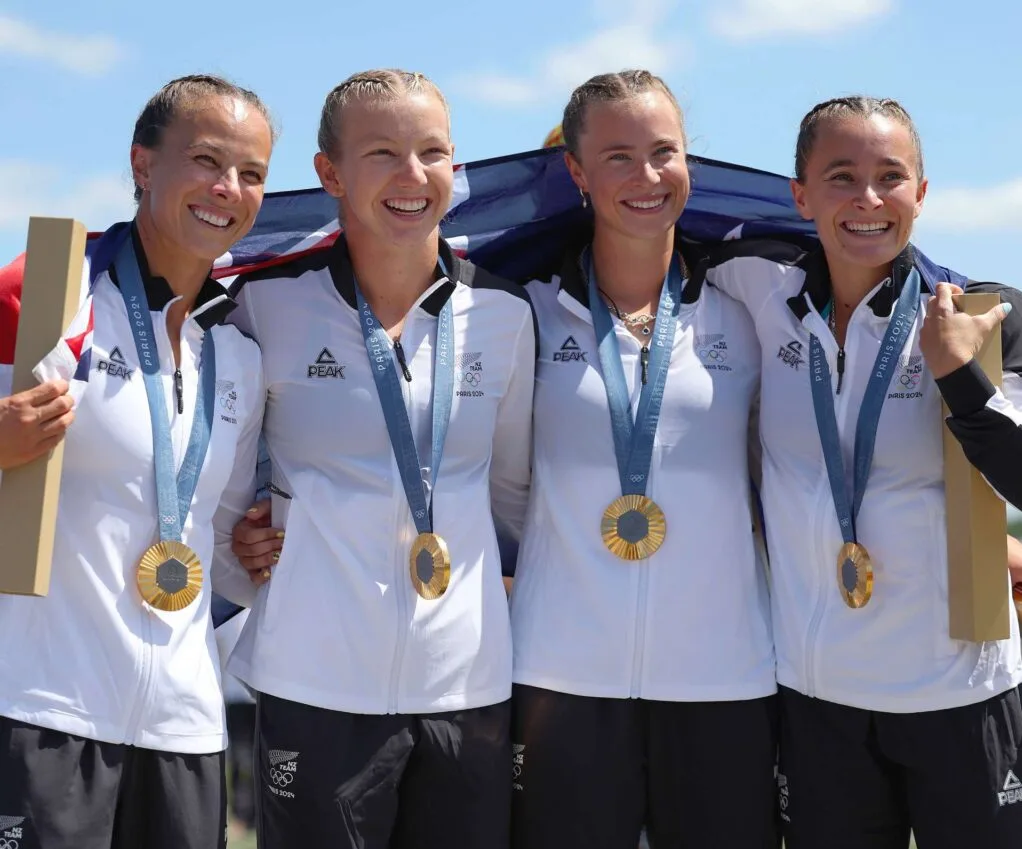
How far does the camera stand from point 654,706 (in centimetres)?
434

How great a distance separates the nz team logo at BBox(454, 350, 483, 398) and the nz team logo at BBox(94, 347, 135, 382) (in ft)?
3.60

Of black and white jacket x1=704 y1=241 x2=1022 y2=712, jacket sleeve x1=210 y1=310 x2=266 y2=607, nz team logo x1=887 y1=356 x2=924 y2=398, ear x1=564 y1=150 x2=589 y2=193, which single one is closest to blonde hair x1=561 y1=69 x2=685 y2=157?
ear x1=564 y1=150 x2=589 y2=193

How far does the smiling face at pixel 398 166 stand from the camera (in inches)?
173

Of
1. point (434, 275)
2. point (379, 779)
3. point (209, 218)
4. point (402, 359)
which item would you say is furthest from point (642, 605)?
point (209, 218)

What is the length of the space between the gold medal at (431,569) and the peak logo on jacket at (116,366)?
1.03m

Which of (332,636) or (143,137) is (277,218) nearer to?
(143,137)

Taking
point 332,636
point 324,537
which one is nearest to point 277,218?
point 324,537

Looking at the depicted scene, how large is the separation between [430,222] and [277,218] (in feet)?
2.62

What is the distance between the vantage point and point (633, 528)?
4297mm

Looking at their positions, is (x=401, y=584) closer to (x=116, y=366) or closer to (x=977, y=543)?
(x=116, y=366)

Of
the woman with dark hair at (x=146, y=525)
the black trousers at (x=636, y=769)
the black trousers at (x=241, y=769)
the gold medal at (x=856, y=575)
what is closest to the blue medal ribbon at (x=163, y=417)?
the woman with dark hair at (x=146, y=525)

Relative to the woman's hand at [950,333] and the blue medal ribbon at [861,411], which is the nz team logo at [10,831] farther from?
the woman's hand at [950,333]

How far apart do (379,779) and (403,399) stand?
1.20 meters

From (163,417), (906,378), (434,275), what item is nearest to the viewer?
(163,417)
